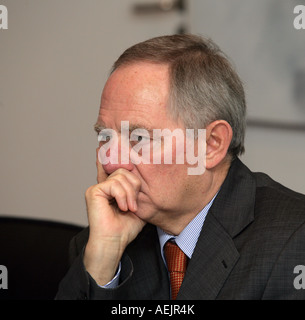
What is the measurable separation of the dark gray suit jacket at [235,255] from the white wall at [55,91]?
1.51 metres

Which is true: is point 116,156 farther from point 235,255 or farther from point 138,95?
point 235,255

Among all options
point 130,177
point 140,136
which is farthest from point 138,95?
point 130,177

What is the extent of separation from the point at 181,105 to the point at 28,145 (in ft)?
6.98

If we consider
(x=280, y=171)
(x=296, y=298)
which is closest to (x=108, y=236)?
(x=296, y=298)

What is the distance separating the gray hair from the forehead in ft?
0.07

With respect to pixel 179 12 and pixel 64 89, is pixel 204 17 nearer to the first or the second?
pixel 179 12

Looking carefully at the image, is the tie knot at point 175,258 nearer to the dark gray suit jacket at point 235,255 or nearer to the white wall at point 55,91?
the dark gray suit jacket at point 235,255

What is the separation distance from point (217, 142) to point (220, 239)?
26 cm

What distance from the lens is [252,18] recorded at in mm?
2617

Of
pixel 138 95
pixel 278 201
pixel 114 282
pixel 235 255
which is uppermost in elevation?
pixel 138 95

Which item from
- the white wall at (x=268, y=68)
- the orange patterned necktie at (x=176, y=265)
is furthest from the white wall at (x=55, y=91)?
the orange patterned necktie at (x=176, y=265)

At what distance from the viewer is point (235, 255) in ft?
5.13

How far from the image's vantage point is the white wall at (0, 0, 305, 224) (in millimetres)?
3193

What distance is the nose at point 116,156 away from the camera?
5.32ft
